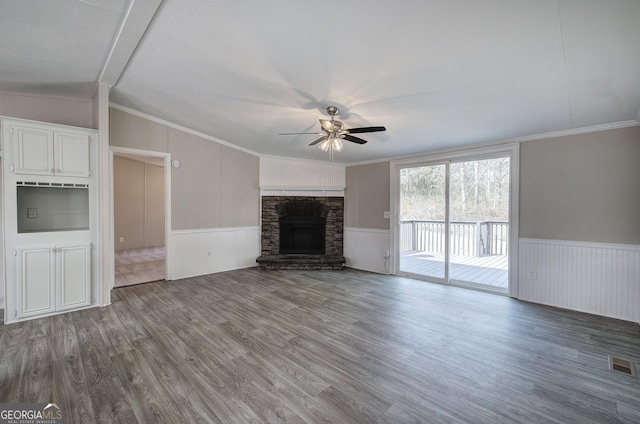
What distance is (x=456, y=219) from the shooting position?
4.86 meters

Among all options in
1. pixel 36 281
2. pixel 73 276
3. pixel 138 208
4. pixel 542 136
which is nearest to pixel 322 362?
pixel 73 276

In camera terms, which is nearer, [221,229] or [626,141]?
[626,141]

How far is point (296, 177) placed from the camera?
6.20 metres

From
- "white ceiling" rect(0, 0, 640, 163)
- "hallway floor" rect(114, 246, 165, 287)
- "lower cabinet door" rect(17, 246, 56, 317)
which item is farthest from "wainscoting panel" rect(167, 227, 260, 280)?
"white ceiling" rect(0, 0, 640, 163)

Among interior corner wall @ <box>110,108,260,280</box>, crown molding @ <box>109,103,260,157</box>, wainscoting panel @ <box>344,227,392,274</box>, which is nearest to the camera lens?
crown molding @ <box>109,103,260,157</box>

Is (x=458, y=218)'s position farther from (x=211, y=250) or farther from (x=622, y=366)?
(x=211, y=250)

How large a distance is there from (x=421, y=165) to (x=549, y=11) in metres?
3.45

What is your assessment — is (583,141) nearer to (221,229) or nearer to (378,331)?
(378,331)

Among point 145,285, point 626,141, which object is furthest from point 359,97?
point 145,285

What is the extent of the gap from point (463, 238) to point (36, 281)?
713 centimetres

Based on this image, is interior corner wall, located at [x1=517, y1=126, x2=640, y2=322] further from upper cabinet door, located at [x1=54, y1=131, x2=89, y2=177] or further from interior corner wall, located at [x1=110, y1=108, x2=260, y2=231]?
upper cabinet door, located at [x1=54, y1=131, x2=89, y2=177]

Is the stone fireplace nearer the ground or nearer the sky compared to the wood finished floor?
nearer the sky

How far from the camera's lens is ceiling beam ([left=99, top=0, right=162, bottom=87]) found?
6.81ft

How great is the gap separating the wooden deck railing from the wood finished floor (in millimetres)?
2092
